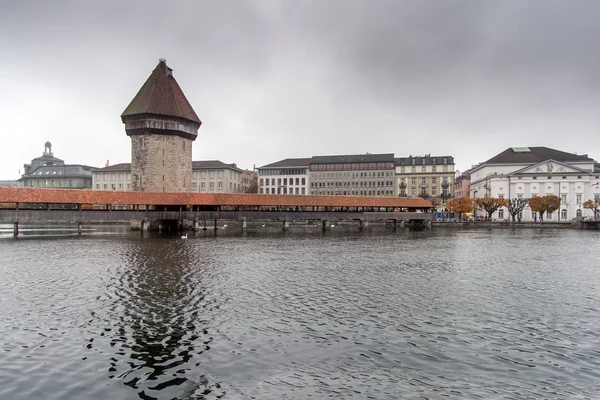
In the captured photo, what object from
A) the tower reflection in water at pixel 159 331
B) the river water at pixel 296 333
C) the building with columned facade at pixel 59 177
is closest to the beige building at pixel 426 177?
the building with columned facade at pixel 59 177

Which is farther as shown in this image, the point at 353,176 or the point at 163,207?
the point at 353,176

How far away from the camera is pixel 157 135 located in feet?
173

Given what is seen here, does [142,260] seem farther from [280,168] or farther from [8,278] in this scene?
[280,168]

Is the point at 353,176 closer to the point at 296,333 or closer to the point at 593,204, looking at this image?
the point at 593,204

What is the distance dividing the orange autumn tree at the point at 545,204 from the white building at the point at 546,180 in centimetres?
424

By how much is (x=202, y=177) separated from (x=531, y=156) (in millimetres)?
71499

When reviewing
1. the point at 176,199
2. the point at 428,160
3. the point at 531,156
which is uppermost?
the point at 428,160

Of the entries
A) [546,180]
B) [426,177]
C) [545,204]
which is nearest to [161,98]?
[426,177]

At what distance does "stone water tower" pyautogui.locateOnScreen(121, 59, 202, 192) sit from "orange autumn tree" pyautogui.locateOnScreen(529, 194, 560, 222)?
200 ft

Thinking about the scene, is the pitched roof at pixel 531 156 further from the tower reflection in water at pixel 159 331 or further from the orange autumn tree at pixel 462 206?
the tower reflection in water at pixel 159 331

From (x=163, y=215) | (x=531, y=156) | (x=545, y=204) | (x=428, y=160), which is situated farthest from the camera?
(x=428, y=160)

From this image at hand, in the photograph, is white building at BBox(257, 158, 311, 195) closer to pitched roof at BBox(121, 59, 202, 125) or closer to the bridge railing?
the bridge railing

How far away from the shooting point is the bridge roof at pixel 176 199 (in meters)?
42.7

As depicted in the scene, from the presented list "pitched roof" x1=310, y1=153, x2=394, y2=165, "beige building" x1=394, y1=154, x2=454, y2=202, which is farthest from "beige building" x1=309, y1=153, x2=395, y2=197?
"beige building" x1=394, y1=154, x2=454, y2=202
